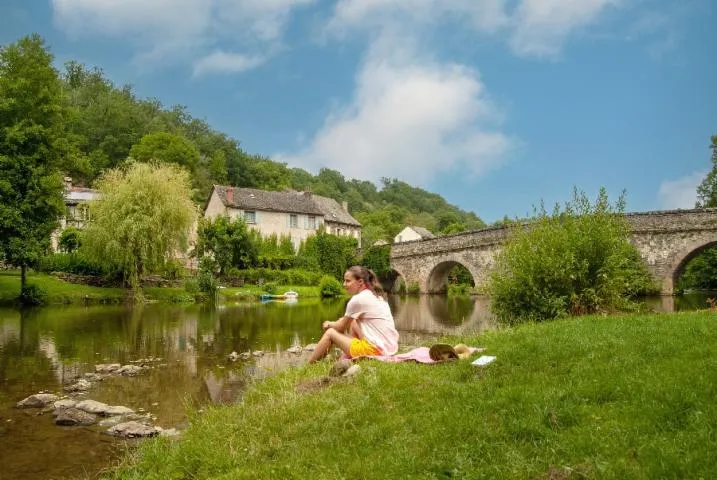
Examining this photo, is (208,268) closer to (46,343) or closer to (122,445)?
(46,343)

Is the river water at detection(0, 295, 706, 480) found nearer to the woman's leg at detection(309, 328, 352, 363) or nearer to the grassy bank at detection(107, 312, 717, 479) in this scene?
the grassy bank at detection(107, 312, 717, 479)

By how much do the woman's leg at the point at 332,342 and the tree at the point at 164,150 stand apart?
4956cm

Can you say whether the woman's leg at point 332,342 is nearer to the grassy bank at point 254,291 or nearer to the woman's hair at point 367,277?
the woman's hair at point 367,277

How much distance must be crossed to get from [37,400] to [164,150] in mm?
50921

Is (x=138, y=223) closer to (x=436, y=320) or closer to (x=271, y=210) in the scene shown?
(x=436, y=320)

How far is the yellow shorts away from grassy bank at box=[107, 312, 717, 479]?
1066 millimetres

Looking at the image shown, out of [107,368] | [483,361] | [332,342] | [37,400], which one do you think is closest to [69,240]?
[107,368]

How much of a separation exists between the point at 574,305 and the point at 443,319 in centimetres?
1127

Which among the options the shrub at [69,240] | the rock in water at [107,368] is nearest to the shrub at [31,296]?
the shrub at [69,240]

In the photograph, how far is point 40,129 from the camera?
88.3 ft

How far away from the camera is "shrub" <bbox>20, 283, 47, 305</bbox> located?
27.7m

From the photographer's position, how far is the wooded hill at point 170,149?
57.1m

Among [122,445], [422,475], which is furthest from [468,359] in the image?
[122,445]

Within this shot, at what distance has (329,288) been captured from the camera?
137 feet
